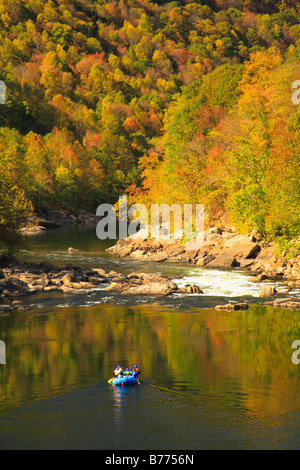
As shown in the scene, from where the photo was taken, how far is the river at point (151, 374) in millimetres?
17766

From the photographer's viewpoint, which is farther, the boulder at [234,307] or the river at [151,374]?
the boulder at [234,307]

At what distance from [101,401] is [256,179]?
3628 centimetres

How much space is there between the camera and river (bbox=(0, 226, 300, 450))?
17.8 m

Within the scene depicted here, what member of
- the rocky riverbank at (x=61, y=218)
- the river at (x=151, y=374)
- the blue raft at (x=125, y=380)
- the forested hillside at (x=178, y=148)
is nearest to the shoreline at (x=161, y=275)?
the river at (x=151, y=374)

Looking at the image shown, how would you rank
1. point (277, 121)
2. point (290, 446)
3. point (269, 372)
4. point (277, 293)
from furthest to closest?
point (277, 121)
point (277, 293)
point (269, 372)
point (290, 446)

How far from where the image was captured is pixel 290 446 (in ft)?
55.4

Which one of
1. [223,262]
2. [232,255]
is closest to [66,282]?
[223,262]

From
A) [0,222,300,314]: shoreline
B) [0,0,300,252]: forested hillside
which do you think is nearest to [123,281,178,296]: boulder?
[0,222,300,314]: shoreline

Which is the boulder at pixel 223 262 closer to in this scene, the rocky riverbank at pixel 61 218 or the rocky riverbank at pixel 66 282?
the rocky riverbank at pixel 66 282

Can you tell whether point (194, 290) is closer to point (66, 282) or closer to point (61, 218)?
point (66, 282)

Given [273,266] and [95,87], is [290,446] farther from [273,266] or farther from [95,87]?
[95,87]

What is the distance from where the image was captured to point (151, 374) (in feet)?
75.4

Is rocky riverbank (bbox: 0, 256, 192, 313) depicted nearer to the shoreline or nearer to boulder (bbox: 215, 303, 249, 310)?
the shoreline

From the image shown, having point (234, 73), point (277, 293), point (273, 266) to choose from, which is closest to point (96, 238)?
point (234, 73)
